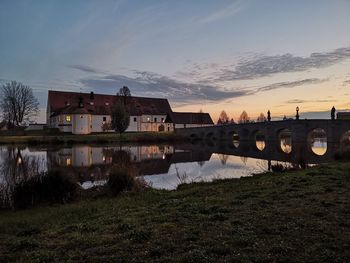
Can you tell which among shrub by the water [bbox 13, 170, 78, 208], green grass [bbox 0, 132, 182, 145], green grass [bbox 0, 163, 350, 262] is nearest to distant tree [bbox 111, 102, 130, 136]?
green grass [bbox 0, 132, 182, 145]

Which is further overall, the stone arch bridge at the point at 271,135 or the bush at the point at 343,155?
the stone arch bridge at the point at 271,135

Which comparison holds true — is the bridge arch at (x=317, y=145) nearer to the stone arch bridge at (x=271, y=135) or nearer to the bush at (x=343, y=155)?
the stone arch bridge at (x=271, y=135)

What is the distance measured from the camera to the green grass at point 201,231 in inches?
166

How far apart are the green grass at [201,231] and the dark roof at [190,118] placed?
73931 millimetres

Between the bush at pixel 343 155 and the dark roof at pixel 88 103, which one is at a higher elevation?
the dark roof at pixel 88 103

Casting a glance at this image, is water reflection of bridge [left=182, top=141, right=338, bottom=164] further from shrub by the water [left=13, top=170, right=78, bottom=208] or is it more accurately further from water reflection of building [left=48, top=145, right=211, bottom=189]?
shrub by the water [left=13, top=170, right=78, bottom=208]

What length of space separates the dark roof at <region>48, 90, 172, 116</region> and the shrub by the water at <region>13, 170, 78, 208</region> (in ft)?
176

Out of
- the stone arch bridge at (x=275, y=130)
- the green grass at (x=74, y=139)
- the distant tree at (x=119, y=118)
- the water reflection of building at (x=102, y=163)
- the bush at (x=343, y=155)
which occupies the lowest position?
the water reflection of building at (x=102, y=163)

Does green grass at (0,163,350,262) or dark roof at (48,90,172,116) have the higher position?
dark roof at (48,90,172,116)

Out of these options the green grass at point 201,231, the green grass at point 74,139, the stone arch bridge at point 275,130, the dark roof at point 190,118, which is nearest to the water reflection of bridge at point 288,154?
the stone arch bridge at point 275,130

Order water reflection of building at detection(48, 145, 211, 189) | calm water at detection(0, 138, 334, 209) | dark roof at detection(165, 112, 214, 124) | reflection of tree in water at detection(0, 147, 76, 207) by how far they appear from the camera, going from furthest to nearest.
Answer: dark roof at detection(165, 112, 214, 124) < water reflection of building at detection(48, 145, 211, 189) < calm water at detection(0, 138, 334, 209) < reflection of tree in water at detection(0, 147, 76, 207)

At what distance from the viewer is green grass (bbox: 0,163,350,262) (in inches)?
166

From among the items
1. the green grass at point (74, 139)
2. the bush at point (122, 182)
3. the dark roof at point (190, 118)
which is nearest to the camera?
the bush at point (122, 182)

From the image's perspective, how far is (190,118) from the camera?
289 feet
